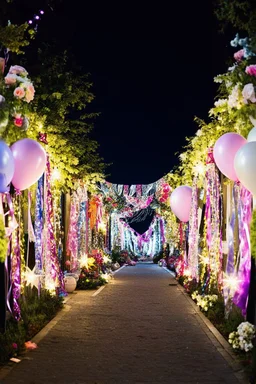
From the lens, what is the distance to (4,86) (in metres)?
9.14

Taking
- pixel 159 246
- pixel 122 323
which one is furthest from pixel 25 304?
pixel 159 246

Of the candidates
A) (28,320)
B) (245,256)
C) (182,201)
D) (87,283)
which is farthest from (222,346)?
(87,283)

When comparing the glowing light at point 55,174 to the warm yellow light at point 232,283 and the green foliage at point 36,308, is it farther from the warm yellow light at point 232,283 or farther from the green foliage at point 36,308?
the warm yellow light at point 232,283

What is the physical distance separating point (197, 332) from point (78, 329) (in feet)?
7.39

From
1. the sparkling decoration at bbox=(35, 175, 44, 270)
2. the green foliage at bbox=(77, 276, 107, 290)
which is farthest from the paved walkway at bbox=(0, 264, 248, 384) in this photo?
the green foliage at bbox=(77, 276, 107, 290)

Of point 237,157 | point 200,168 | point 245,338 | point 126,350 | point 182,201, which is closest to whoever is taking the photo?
point 237,157

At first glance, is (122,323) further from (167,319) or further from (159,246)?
(159,246)

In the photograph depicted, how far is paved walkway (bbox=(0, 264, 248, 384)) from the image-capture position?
23.2ft

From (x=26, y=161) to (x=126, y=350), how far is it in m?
3.36

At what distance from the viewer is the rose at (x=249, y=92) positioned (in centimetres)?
833

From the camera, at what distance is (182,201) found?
1888 centimetres

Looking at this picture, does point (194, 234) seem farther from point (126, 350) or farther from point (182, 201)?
point (126, 350)

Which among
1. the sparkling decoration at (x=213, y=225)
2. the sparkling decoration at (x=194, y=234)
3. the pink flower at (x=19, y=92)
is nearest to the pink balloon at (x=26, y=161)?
the pink flower at (x=19, y=92)

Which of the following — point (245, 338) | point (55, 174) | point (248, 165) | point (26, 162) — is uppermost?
Answer: point (55, 174)
